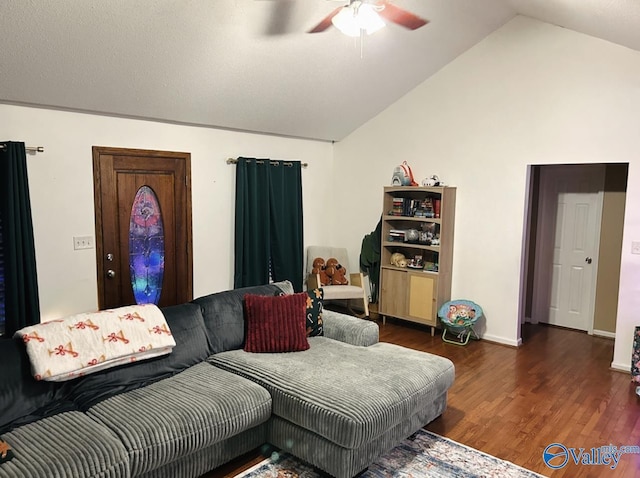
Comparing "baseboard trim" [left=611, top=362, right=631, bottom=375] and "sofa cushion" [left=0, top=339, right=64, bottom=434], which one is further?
"baseboard trim" [left=611, top=362, right=631, bottom=375]

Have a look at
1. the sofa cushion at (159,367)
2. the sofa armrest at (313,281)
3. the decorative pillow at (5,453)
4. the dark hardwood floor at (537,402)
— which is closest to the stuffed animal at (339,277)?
the sofa armrest at (313,281)

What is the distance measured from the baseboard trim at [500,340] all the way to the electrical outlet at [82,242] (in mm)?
3880

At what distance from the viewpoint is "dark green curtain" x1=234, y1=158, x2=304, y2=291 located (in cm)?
507

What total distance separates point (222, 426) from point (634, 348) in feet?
Result: 11.3

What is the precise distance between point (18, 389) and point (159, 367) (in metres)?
0.74

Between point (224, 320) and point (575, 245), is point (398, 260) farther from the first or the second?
point (224, 320)

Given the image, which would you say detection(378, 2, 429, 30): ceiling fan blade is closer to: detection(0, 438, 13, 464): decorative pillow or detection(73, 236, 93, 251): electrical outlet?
detection(73, 236, 93, 251): electrical outlet

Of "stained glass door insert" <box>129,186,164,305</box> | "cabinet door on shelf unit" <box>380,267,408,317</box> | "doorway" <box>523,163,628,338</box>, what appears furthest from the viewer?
"cabinet door on shelf unit" <box>380,267,408,317</box>

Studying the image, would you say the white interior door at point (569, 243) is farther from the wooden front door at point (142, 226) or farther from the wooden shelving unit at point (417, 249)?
the wooden front door at point (142, 226)

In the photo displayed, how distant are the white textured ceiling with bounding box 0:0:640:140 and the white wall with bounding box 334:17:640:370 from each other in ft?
0.87

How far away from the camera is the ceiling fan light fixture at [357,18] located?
2701mm

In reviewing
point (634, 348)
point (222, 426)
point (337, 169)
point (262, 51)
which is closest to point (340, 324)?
point (222, 426)

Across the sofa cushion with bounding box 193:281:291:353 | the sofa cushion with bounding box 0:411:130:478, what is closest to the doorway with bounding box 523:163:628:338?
the sofa cushion with bounding box 193:281:291:353

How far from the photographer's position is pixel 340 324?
3680mm
